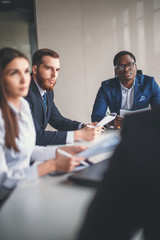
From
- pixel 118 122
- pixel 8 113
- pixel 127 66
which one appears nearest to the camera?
pixel 8 113

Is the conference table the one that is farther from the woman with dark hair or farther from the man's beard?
the man's beard

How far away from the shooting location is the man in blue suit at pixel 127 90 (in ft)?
9.22

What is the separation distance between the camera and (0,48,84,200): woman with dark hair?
1110 millimetres

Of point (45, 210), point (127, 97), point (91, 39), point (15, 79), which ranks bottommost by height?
point (45, 210)

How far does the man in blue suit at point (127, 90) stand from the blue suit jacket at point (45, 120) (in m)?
0.49

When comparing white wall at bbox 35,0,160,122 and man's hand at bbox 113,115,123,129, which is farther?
white wall at bbox 35,0,160,122

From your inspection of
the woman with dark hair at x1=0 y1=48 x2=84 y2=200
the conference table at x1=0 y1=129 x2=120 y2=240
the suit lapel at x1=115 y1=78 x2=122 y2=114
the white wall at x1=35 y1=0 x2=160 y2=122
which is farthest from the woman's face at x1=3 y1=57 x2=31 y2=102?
the white wall at x1=35 y1=0 x2=160 y2=122

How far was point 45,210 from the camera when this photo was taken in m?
0.86

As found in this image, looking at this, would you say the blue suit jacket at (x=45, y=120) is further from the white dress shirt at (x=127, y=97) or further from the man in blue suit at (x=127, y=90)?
the white dress shirt at (x=127, y=97)

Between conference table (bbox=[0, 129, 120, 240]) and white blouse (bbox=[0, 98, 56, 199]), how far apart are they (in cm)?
5

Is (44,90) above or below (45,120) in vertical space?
above

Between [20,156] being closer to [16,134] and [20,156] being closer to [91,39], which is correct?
[16,134]

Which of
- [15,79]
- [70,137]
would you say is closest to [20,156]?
[15,79]

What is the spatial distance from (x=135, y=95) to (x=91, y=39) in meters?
2.09
